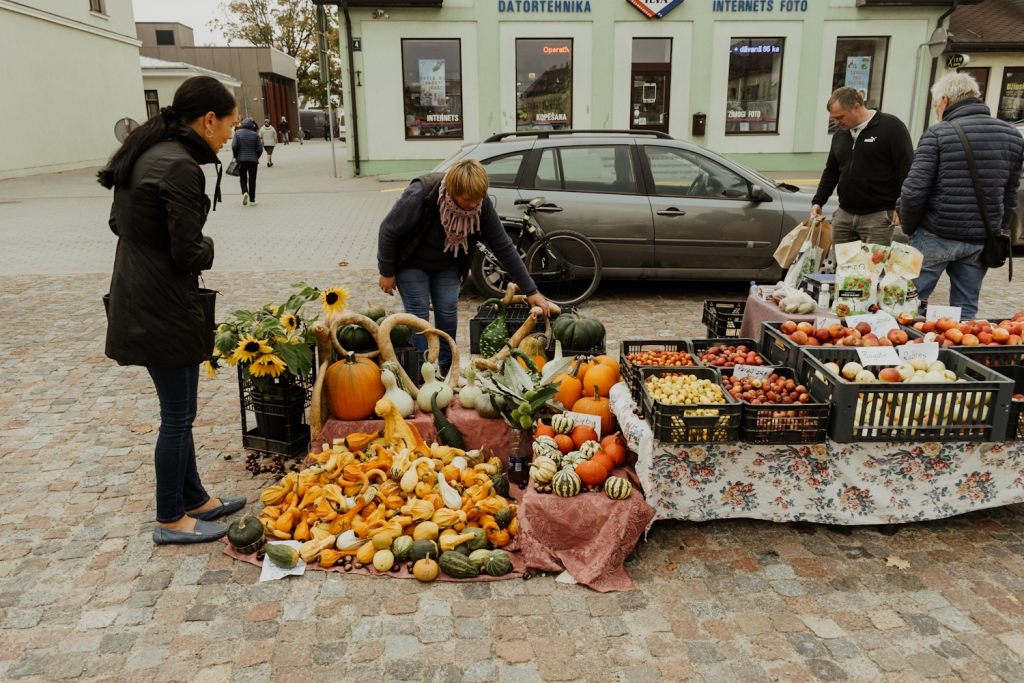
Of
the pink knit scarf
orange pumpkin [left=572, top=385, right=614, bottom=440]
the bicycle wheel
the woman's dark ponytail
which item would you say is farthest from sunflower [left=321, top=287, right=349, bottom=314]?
the bicycle wheel

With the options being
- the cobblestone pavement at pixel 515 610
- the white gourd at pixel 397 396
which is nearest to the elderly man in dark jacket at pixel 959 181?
the cobblestone pavement at pixel 515 610

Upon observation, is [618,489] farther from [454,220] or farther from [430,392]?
[454,220]

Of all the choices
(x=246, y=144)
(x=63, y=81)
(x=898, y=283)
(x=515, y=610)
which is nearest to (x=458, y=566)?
(x=515, y=610)

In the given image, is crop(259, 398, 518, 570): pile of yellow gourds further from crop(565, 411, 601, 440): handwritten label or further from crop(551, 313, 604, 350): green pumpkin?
crop(551, 313, 604, 350): green pumpkin

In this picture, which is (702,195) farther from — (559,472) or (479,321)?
(559,472)

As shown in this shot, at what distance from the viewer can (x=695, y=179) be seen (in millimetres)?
8031

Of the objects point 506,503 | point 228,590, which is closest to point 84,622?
point 228,590

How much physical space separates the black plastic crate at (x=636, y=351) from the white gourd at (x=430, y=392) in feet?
3.22

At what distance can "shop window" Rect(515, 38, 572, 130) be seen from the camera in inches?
733

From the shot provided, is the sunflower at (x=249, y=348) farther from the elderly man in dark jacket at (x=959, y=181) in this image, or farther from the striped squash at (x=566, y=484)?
the elderly man in dark jacket at (x=959, y=181)

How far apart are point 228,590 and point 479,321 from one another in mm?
2458

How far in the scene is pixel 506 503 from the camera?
12.3 feet

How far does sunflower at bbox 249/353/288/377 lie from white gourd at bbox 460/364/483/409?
0.87 meters

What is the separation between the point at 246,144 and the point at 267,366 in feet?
41.0
